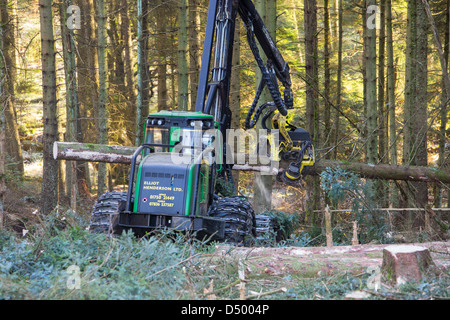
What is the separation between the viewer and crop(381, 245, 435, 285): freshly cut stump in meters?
4.90

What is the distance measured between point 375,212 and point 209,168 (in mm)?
3476

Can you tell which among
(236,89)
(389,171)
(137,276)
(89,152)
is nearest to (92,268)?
(137,276)

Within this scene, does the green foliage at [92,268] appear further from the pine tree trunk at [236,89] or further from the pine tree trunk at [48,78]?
the pine tree trunk at [236,89]

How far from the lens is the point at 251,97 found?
2233cm

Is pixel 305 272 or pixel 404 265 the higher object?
→ pixel 404 265

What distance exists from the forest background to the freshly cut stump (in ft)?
13.0

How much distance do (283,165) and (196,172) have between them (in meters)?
3.91

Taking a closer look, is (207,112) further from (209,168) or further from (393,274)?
(393,274)

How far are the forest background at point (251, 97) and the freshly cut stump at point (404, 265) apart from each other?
→ 397cm

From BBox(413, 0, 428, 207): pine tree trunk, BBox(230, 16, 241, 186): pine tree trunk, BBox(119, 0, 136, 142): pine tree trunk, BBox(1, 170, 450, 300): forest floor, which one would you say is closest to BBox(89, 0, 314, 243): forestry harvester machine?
BBox(1, 170, 450, 300): forest floor

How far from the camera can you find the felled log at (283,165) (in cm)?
1054

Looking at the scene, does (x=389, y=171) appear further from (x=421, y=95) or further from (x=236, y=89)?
(x=236, y=89)

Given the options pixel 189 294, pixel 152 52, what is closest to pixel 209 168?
pixel 189 294
